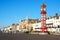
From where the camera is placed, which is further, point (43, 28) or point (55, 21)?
point (55, 21)

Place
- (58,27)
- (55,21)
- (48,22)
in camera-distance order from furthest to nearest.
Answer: (48,22) < (55,21) < (58,27)

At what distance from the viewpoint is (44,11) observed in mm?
122375

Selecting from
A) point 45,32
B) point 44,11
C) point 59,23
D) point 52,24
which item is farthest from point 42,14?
point 52,24

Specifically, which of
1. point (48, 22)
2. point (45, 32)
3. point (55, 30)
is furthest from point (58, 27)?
point (48, 22)

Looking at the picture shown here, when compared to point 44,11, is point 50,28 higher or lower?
lower

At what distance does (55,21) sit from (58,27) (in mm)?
10614

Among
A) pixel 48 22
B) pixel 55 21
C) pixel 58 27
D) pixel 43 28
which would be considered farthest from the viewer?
pixel 48 22

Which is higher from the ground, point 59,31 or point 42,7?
point 42,7

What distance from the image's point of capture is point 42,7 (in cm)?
12431

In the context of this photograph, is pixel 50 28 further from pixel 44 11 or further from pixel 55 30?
pixel 44 11

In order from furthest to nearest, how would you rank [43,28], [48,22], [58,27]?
[48,22]
[58,27]
[43,28]

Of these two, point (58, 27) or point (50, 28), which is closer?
point (58, 27)

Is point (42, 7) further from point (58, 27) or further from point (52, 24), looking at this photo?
point (52, 24)

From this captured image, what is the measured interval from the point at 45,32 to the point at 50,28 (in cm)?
2101
